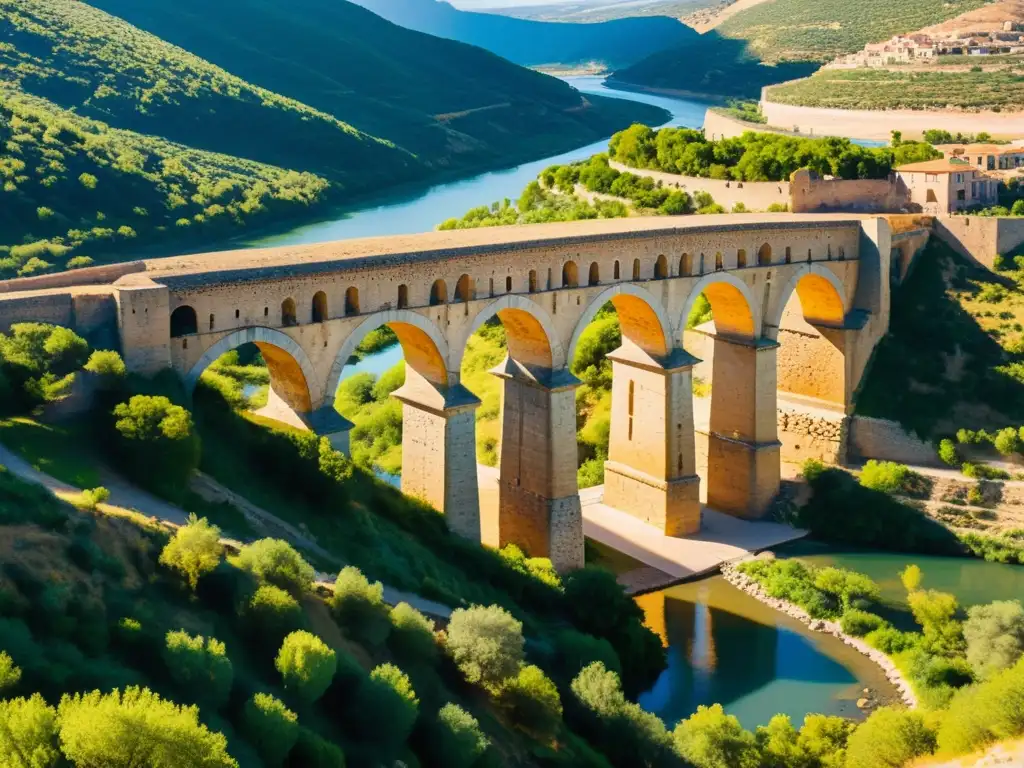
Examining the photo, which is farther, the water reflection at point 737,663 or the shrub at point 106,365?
the water reflection at point 737,663

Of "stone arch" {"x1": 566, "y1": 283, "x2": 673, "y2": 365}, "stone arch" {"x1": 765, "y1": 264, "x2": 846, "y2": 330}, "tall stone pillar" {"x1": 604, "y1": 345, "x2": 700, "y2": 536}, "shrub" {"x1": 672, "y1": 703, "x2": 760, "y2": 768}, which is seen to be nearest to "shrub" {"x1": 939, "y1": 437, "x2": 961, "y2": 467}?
"stone arch" {"x1": 765, "y1": 264, "x2": 846, "y2": 330}

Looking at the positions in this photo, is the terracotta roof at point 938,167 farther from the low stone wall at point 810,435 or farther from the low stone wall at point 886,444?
the low stone wall at point 886,444

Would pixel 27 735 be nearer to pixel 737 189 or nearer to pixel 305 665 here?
pixel 305 665

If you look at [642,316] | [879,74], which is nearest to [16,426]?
[642,316]

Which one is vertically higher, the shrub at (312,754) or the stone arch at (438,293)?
the stone arch at (438,293)

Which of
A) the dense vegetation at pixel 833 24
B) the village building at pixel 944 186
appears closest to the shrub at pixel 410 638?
the village building at pixel 944 186

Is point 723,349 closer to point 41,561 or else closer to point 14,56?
point 41,561

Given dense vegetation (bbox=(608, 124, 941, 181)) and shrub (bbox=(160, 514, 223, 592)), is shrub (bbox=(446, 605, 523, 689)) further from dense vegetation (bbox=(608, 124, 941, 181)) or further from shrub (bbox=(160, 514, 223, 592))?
dense vegetation (bbox=(608, 124, 941, 181))
